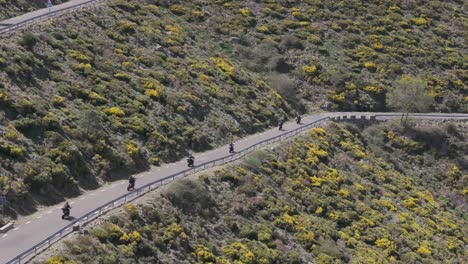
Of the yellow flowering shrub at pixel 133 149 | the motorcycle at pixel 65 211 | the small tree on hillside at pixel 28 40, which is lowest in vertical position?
the yellow flowering shrub at pixel 133 149

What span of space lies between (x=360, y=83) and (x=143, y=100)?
29943mm

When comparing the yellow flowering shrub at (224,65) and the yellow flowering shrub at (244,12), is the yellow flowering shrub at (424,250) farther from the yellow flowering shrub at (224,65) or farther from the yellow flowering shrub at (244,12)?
the yellow flowering shrub at (244,12)

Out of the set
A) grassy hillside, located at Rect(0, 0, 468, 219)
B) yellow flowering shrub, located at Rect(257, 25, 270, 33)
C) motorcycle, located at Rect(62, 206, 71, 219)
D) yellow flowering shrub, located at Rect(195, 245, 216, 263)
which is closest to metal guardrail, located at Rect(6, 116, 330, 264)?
motorcycle, located at Rect(62, 206, 71, 219)

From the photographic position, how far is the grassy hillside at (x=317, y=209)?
36469 millimetres

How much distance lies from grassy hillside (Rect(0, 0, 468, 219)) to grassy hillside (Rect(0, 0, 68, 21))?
5.80 meters

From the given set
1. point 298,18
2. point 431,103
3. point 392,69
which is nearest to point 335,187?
point 431,103

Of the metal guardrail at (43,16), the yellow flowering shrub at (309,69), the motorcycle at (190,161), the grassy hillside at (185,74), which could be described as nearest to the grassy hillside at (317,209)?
the motorcycle at (190,161)

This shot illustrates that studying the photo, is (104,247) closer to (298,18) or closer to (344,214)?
(344,214)

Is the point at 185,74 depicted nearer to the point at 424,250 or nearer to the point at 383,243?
the point at 383,243

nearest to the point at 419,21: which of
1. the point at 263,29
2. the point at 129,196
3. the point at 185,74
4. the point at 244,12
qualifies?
the point at 263,29

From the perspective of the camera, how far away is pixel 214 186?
144 feet

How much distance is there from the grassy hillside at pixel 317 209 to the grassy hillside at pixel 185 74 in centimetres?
576

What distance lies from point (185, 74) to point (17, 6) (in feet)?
58.3

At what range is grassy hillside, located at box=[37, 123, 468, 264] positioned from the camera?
3647 centimetres
